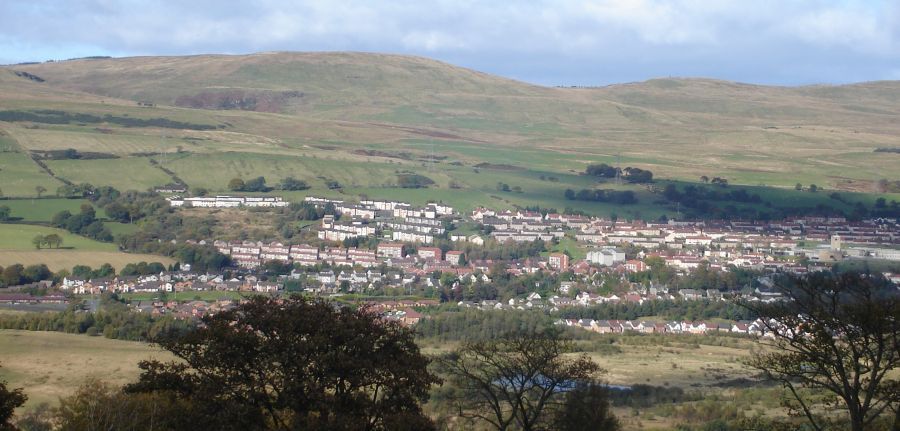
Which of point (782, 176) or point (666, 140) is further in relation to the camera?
point (666, 140)

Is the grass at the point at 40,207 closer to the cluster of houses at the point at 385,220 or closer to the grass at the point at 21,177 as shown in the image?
the grass at the point at 21,177

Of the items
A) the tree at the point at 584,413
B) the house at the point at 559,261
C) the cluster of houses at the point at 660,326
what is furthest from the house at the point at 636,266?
the tree at the point at 584,413

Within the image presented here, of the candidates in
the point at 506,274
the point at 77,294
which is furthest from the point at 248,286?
the point at 506,274

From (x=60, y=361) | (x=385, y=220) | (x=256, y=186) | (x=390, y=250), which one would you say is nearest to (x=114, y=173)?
(x=256, y=186)

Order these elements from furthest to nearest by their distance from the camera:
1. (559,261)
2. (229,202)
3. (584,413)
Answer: (229,202), (559,261), (584,413)

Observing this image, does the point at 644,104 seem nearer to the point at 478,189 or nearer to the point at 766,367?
the point at 478,189

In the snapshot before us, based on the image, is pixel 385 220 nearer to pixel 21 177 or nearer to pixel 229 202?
pixel 229 202
